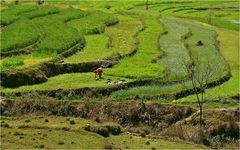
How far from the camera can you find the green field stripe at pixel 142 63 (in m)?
41.9

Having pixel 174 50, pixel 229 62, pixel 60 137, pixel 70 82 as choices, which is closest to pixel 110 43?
pixel 174 50

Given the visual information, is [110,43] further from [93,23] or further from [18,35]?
[18,35]

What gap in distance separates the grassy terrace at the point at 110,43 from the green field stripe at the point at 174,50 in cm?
322

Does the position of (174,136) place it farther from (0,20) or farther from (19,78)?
(0,20)

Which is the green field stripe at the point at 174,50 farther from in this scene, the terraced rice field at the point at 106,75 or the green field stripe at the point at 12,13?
the green field stripe at the point at 12,13

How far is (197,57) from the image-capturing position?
1911 inches

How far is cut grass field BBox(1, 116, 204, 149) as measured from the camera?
28344 millimetres

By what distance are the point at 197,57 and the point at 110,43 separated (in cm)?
851

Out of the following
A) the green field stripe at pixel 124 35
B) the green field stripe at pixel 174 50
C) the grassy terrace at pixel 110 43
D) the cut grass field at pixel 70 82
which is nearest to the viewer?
the cut grass field at pixel 70 82

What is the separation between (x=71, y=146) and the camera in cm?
2838

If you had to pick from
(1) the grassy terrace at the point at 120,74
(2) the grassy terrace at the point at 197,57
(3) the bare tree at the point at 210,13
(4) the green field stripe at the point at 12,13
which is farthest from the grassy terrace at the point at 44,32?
(3) the bare tree at the point at 210,13

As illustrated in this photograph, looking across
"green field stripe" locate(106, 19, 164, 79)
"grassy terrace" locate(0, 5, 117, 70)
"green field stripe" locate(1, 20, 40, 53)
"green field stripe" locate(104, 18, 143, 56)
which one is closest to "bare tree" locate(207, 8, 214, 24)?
"green field stripe" locate(104, 18, 143, 56)

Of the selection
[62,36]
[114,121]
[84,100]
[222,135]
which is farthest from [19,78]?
[222,135]

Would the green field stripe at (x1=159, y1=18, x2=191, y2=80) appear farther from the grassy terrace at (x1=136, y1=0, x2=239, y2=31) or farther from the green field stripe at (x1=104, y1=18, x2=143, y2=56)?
the grassy terrace at (x1=136, y1=0, x2=239, y2=31)
